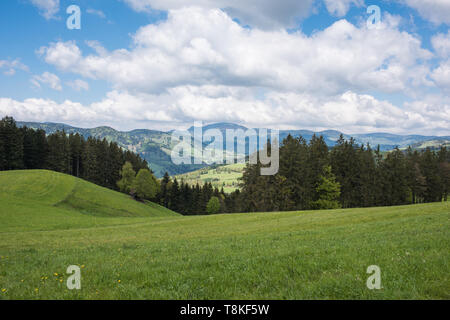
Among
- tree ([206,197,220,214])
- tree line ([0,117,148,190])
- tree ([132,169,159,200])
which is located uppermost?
tree line ([0,117,148,190])

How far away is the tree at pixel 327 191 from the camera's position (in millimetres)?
58125

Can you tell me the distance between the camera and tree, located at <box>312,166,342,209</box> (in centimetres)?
5812

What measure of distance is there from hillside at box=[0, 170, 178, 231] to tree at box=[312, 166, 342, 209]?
45282 mm

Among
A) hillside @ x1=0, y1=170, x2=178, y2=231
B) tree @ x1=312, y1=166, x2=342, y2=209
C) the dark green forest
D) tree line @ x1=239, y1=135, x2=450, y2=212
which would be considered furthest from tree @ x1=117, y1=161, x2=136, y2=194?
tree @ x1=312, y1=166, x2=342, y2=209

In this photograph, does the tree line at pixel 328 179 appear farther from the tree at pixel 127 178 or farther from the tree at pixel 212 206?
the tree at pixel 212 206

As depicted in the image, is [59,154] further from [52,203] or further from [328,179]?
[328,179]

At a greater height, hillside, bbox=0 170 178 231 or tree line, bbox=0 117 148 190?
tree line, bbox=0 117 148 190

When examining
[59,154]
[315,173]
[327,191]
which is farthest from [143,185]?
[327,191]

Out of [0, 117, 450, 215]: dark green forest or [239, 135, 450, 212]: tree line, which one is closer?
[239, 135, 450, 212]: tree line

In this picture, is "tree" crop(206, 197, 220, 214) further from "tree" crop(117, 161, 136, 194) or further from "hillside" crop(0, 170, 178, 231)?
"hillside" crop(0, 170, 178, 231)

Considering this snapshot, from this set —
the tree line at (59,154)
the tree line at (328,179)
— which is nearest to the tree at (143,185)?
the tree line at (59,154)

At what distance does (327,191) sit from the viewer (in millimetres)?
59188

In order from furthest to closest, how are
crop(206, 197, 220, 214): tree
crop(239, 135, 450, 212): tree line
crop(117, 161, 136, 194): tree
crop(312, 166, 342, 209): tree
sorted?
crop(206, 197, 220, 214): tree → crop(117, 161, 136, 194): tree → crop(239, 135, 450, 212): tree line → crop(312, 166, 342, 209): tree

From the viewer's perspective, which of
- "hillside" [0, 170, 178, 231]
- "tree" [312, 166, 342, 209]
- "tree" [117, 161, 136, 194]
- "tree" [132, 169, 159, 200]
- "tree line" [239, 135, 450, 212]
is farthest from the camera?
"tree" [117, 161, 136, 194]
